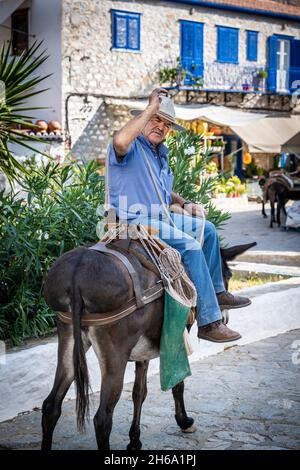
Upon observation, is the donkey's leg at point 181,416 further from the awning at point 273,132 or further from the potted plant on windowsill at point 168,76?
the potted plant on windowsill at point 168,76

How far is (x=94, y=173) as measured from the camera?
782cm

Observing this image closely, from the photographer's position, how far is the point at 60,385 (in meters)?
4.68

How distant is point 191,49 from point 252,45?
4252mm

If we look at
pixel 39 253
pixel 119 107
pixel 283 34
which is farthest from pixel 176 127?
pixel 283 34

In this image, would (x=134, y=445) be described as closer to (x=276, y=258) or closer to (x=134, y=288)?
(x=134, y=288)

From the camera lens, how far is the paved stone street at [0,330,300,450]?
5324 millimetres

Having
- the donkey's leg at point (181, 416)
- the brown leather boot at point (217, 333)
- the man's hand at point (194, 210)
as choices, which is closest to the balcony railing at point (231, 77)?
the man's hand at point (194, 210)

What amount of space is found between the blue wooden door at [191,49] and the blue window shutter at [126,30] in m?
2.42

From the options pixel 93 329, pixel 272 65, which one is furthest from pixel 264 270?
pixel 272 65

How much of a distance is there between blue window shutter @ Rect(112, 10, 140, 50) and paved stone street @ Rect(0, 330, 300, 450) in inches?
897

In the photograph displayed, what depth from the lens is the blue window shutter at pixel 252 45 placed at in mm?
33906

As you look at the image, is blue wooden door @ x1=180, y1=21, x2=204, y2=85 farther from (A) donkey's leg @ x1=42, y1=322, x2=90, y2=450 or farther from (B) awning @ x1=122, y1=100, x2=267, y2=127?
(A) donkey's leg @ x1=42, y1=322, x2=90, y2=450

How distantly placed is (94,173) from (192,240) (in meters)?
2.87

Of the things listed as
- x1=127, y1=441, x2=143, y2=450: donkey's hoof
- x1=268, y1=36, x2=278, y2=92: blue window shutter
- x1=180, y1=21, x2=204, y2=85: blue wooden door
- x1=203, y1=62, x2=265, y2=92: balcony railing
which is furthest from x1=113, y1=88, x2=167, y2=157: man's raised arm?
x1=268, y1=36, x2=278, y2=92: blue window shutter
